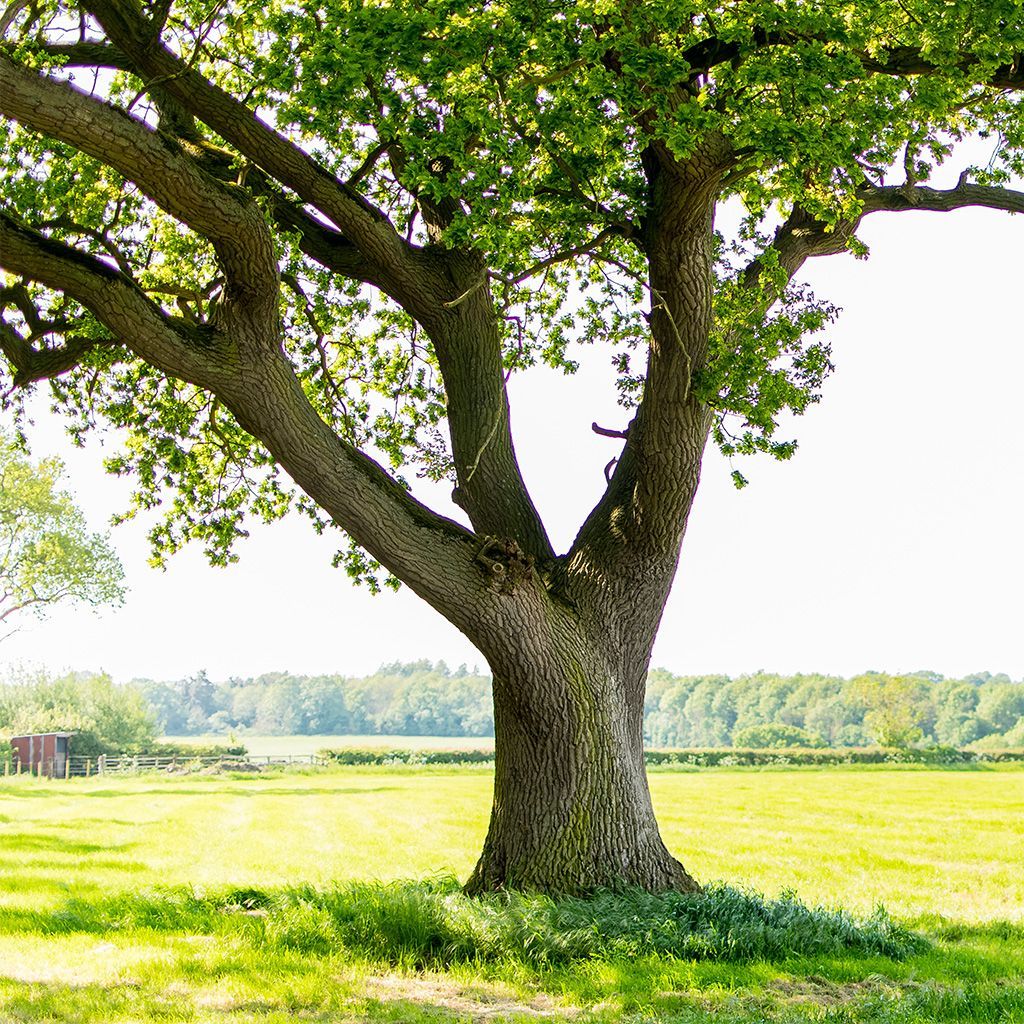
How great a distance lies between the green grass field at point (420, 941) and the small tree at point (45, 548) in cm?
2467

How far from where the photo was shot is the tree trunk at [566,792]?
8.56 metres

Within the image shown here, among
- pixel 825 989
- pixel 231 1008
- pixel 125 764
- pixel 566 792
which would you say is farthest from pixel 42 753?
pixel 825 989

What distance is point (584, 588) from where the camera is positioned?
929cm

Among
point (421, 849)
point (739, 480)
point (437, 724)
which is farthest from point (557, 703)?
point (437, 724)

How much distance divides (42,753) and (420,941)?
51509 millimetres

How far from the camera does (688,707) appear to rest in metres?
94.4

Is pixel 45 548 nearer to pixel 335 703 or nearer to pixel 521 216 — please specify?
pixel 521 216

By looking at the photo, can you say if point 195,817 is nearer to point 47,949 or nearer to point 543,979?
point 47,949

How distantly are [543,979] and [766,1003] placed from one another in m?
1.45

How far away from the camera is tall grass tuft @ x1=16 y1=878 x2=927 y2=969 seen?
7.24 metres

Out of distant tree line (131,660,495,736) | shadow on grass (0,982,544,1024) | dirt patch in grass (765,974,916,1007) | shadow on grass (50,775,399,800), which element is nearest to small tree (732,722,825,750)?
distant tree line (131,660,495,736)

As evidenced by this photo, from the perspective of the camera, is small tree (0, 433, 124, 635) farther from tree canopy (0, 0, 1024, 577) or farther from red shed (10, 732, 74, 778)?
tree canopy (0, 0, 1024, 577)

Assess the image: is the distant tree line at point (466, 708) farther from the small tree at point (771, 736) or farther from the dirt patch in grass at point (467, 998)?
the dirt patch in grass at point (467, 998)

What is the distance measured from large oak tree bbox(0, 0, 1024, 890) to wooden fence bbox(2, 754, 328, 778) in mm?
43644
